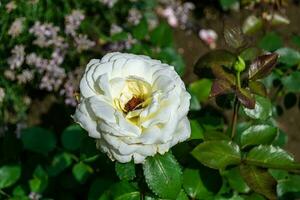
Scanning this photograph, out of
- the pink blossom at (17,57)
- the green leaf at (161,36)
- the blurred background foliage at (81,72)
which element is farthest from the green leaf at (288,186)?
the pink blossom at (17,57)

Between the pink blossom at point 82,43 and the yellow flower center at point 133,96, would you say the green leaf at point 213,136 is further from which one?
the pink blossom at point 82,43

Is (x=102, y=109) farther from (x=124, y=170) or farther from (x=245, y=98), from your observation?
(x=245, y=98)

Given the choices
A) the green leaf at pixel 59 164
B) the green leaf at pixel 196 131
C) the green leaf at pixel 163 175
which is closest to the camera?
the green leaf at pixel 163 175

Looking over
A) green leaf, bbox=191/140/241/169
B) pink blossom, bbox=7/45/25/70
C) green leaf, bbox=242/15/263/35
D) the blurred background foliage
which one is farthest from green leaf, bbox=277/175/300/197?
pink blossom, bbox=7/45/25/70

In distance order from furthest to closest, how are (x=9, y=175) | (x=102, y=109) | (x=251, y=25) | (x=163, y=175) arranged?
(x=251, y=25) < (x=9, y=175) < (x=163, y=175) < (x=102, y=109)

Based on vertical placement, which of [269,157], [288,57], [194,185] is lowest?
[194,185]

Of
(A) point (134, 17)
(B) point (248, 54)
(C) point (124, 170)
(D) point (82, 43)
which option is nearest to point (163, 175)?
(C) point (124, 170)

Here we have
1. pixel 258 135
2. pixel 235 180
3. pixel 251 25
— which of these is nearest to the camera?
pixel 258 135
